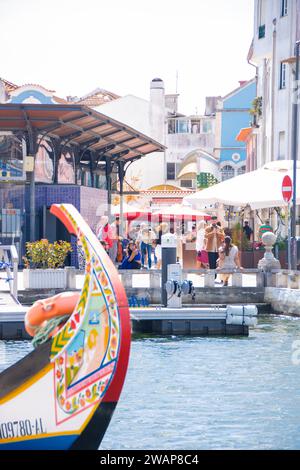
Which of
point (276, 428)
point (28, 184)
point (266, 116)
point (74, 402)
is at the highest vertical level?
point (266, 116)

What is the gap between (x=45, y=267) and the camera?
26.6 meters

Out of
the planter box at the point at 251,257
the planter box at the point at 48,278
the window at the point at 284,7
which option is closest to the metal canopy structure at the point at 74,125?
the planter box at the point at 48,278

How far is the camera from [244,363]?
63.0 ft

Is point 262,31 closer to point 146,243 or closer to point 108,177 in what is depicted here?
point 108,177

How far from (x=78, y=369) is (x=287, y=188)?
17.6 meters

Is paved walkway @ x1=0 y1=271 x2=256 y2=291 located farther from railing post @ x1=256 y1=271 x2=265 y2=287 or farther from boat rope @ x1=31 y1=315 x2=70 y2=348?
boat rope @ x1=31 y1=315 x2=70 y2=348

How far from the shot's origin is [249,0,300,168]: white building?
40.5 m

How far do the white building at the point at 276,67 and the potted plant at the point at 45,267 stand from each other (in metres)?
14.2

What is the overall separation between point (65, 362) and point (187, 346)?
11.7 m

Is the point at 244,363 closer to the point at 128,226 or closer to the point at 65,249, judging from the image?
the point at 65,249

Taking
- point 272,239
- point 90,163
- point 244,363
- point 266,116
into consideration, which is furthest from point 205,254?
point 266,116

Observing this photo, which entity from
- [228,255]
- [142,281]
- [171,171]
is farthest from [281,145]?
[171,171]

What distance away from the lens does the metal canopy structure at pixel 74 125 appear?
28.9m

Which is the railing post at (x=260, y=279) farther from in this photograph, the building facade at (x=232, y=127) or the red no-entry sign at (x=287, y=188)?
the building facade at (x=232, y=127)
